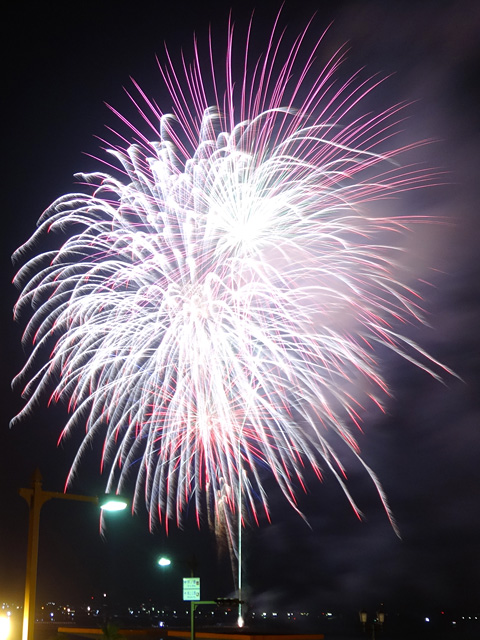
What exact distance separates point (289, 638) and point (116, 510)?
2047cm

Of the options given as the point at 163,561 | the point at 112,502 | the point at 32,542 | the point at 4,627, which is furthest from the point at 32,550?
the point at 163,561

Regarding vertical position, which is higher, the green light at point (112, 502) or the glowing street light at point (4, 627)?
the green light at point (112, 502)

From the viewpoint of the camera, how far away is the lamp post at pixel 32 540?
31.4 ft

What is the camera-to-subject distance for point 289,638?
29000 millimetres

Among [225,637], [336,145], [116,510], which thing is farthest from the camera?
[225,637]

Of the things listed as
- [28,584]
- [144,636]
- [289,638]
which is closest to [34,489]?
[28,584]

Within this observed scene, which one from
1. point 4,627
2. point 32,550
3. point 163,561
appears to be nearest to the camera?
point 4,627

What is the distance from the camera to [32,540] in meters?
10.0

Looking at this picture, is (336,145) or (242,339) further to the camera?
(242,339)

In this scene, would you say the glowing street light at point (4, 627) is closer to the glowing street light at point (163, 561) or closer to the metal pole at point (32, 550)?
the metal pole at point (32, 550)

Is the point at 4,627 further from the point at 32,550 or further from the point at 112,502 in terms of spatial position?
the point at 112,502

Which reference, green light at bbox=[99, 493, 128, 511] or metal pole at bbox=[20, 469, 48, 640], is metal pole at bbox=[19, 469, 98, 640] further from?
green light at bbox=[99, 493, 128, 511]

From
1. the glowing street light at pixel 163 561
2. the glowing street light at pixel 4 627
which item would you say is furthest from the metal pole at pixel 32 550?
the glowing street light at pixel 163 561

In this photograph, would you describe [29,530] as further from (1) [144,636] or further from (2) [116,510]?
(1) [144,636]
